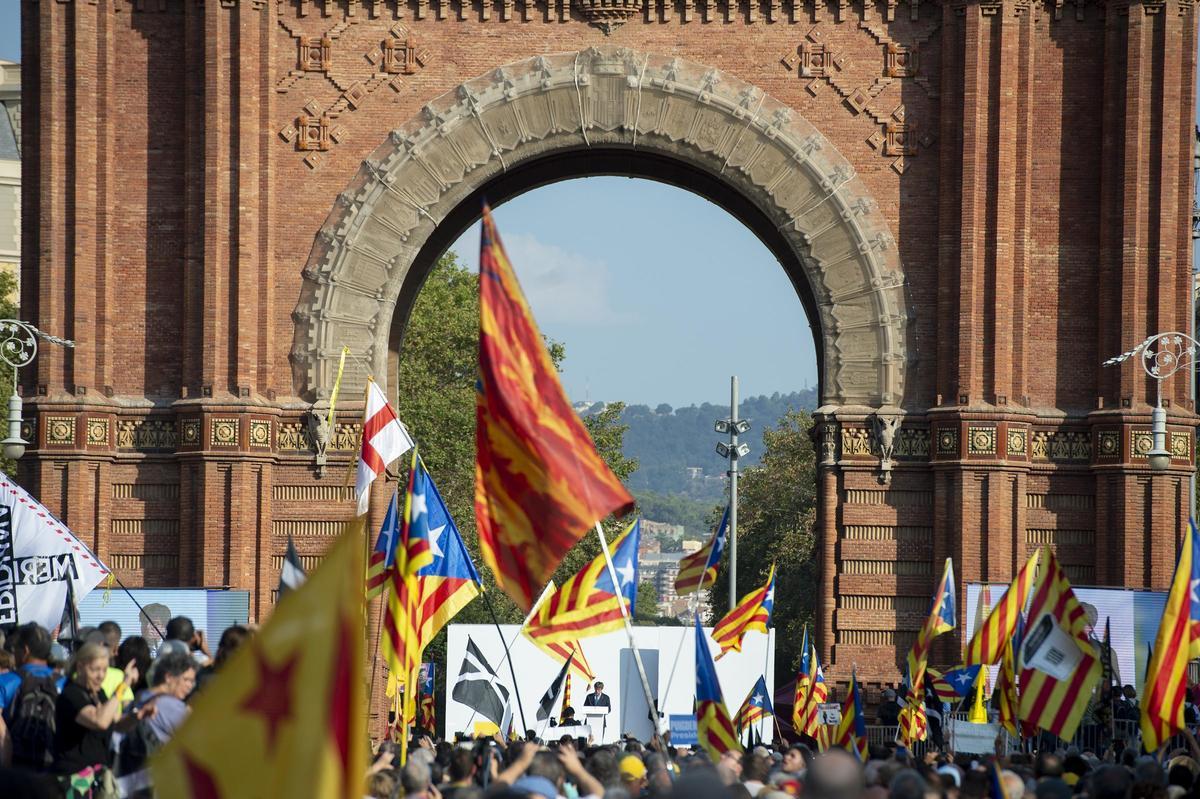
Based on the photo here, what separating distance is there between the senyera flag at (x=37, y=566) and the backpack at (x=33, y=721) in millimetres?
9296

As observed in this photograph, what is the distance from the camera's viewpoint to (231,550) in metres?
31.3

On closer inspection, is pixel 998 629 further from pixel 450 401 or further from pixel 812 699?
pixel 450 401

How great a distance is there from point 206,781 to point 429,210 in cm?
2471

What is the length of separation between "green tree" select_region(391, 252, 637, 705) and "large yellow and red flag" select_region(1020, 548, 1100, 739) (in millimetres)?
43604

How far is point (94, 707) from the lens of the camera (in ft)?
42.7

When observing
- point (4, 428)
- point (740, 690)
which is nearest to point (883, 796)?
point (740, 690)

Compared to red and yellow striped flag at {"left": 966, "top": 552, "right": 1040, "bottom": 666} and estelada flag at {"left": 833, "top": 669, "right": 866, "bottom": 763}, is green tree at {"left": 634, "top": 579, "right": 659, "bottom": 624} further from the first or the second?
red and yellow striped flag at {"left": 966, "top": 552, "right": 1040, "bottom": 666}

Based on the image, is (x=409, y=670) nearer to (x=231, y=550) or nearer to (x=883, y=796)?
(x=883, y=796)

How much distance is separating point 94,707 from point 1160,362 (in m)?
21.9

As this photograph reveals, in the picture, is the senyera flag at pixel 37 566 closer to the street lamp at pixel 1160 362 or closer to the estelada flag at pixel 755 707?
the estelada flag at pixel 755 707

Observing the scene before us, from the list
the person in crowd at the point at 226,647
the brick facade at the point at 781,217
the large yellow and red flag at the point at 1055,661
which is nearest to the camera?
the person in crowd at the point at 226,647

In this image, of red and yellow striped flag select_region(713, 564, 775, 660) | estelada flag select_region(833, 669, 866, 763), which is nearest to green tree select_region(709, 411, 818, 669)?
red and yellow striped flag select_region(713, 564, 775, 660)

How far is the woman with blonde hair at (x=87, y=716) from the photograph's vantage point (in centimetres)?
1292

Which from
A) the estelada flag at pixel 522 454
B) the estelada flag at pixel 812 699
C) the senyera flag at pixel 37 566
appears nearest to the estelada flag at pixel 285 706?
the estelada flag at pixel 522 454
